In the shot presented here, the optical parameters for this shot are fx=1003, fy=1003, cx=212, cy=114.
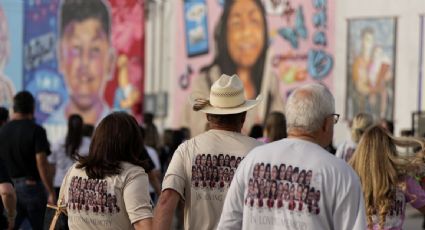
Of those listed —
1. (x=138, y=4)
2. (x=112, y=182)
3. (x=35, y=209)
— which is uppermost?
(x=138, y=4)

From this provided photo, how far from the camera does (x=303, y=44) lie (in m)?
21.2

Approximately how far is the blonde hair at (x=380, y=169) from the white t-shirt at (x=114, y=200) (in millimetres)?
Answer: 1513

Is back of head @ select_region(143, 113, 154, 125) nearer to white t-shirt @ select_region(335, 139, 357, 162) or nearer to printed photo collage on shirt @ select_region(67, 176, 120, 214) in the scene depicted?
white t-shirt @ select_region(335, 139, 357, 162)

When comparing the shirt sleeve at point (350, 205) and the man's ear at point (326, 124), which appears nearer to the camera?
the shirt sleeve at point (350, 205)

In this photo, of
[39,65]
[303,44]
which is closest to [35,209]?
[39,65]

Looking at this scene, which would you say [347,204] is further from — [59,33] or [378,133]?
[59,33]

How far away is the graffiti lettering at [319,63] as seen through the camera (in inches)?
810

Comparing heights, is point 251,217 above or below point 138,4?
below

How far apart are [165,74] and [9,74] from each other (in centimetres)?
672

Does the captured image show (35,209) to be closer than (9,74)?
Yes

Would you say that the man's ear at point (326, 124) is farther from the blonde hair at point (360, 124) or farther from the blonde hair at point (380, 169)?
the blonde hair at point (360, 124)

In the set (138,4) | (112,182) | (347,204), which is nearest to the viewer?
(347,204)

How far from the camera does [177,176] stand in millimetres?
5344

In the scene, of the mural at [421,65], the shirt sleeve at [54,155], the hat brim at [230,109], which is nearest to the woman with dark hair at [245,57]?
the mural at [421,65]
